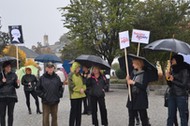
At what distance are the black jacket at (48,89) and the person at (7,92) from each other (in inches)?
22.1

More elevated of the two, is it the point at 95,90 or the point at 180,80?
the point at 180,80

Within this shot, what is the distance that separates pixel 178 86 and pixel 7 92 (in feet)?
12.6

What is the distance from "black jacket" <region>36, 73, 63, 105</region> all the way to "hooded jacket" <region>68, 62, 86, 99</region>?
0.57 metres

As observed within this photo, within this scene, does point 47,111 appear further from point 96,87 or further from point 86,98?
point 86,98

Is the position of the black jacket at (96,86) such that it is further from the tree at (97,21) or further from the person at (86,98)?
the tree at (97,21)

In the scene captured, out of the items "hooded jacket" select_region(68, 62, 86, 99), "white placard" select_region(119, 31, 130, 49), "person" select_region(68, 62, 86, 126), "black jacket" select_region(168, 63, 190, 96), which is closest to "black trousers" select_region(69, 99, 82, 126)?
"person" select_region(68, 62, 86, 126)

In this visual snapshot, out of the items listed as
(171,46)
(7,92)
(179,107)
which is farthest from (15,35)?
(179,107)

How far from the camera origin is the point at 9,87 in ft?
26.3

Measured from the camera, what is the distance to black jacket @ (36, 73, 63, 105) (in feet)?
26.6

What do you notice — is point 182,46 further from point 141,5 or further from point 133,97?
point 141,5

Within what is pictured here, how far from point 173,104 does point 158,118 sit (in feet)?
10.5

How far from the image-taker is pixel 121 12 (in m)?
23.7

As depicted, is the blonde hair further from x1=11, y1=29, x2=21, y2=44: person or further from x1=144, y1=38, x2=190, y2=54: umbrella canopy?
x1=11, y1=29, x2=21, y2=44: person

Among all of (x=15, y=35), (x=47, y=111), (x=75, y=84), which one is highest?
(x=15, y=35)
